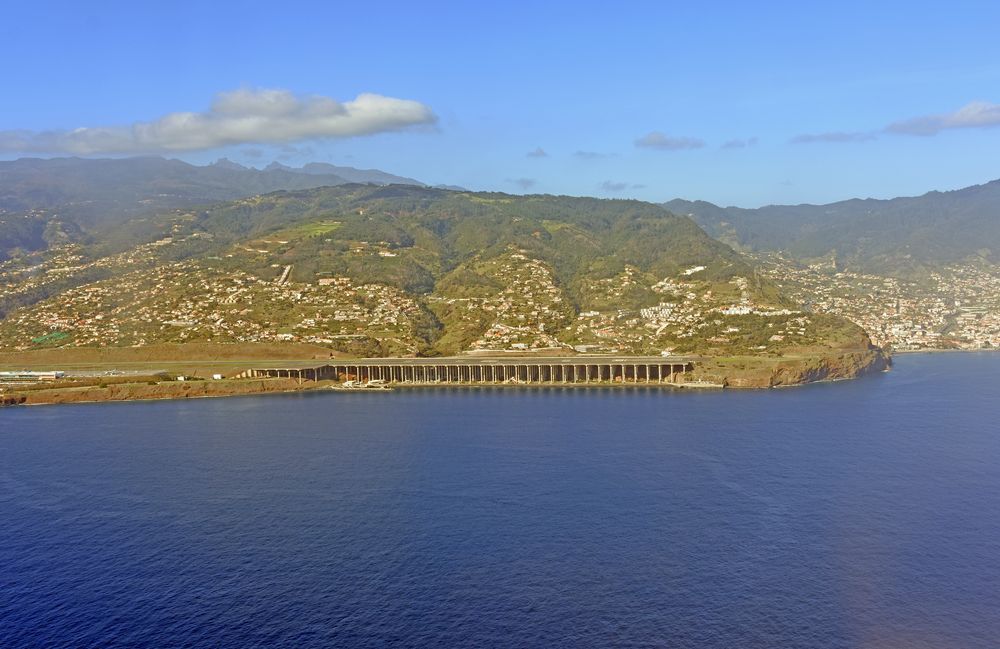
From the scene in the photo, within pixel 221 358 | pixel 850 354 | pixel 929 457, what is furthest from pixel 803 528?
pixel 221 358

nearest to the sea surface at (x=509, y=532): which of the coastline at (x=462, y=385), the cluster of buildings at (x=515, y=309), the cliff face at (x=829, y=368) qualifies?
the coastline at (x=462, y=385)

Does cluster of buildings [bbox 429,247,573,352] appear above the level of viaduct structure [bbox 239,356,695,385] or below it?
above

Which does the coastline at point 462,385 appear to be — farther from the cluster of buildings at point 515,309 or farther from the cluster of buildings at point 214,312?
the cluster of buildings at point 515,309

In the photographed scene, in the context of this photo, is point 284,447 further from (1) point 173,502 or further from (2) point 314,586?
(2) point 314,586

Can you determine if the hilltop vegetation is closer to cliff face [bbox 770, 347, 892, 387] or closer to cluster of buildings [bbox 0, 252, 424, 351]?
cluster of buildings [bbox 0, 252, 424, 351]

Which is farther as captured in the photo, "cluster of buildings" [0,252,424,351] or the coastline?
"cluster of buildings" [0,252,424,351]

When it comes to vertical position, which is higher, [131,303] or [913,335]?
[131,303]

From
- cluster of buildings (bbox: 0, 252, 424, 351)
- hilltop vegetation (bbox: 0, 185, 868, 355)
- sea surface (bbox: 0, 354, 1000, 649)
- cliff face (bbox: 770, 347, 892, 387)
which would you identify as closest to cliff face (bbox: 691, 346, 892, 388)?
cliff face (bbox: 770, 347, 892, 387)
